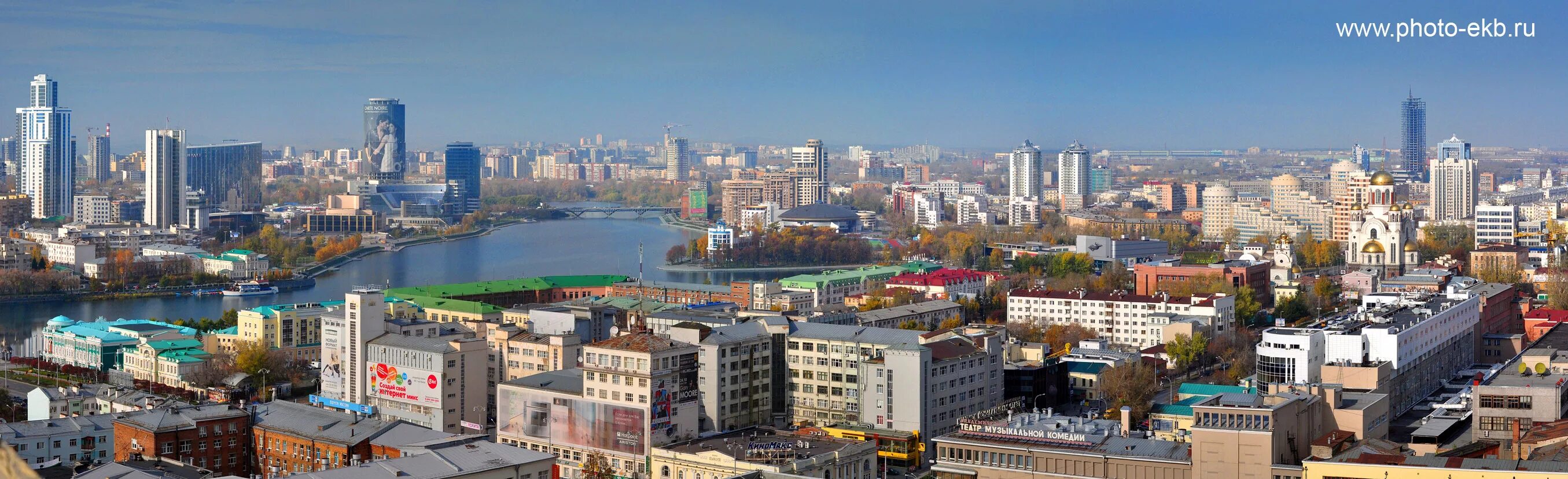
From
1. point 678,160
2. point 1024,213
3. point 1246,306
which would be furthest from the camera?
point 678,160

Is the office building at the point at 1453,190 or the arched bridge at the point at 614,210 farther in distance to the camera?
the arched bridge at the point at 614,210

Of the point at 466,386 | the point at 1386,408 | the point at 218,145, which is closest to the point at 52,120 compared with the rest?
the point at 218,145

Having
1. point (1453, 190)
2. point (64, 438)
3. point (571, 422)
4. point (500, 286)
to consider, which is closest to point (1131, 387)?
point (571, 422)

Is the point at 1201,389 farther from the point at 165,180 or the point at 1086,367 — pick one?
the point at 165,180

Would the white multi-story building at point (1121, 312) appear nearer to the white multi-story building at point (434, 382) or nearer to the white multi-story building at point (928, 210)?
Result: the white multi-story building at point (434, 382)

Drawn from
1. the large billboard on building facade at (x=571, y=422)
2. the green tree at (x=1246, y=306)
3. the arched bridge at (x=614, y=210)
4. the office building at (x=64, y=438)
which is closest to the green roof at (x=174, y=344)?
the office building at (x=64, y=438)
